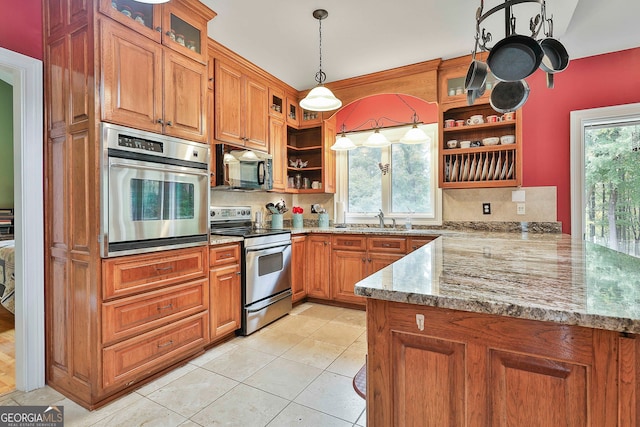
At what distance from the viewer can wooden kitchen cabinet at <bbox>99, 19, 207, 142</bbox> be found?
1876 millimetres

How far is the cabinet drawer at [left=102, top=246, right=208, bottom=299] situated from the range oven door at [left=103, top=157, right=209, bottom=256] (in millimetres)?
62

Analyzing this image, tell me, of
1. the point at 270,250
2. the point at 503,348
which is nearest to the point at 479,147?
the point at 270,250

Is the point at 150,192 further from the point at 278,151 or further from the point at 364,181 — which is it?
the point at 364,181

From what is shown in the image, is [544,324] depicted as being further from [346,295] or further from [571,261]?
[346,295]

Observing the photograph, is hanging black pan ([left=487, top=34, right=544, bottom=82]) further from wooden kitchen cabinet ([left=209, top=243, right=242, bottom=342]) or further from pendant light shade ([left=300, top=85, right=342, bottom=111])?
wooden kitchen cabinet ([left=209, top=243, right=242, bottom=342])

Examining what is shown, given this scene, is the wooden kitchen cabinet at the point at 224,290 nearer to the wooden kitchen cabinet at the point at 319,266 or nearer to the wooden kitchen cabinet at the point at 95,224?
the wooden kitchen cabinet at the point at 95,224

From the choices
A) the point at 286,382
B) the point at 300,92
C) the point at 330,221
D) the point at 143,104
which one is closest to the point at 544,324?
the point at 286,382

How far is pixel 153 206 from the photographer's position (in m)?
2.08

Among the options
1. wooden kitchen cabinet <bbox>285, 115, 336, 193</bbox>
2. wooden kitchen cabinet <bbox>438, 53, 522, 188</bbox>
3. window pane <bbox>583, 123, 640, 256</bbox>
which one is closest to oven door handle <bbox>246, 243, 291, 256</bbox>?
wooden kitchen cabinet <bbox>285, 115, 336, 193</bbox>

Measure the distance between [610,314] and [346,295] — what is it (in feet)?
9.85

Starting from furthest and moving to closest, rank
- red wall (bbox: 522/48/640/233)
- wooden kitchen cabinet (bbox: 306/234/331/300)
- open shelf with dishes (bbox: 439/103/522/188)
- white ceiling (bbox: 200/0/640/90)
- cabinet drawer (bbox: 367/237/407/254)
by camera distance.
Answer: wooden kitchen cabinet (bbox: 306/234/331/300), cabinet drawer (bbox: 367/237/407/254), open shelf with dishes (bbox: 439/103/522/188), red wall (bbox: 522/48/640/233), white ceiling (bbox: 200/0/640/90)

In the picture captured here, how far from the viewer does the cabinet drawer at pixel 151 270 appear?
1.85 metres

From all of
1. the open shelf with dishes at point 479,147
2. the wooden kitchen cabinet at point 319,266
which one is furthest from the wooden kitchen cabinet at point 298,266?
the open shelf with dishes at point 479,147

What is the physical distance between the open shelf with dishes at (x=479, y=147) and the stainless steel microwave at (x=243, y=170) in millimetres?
1951
